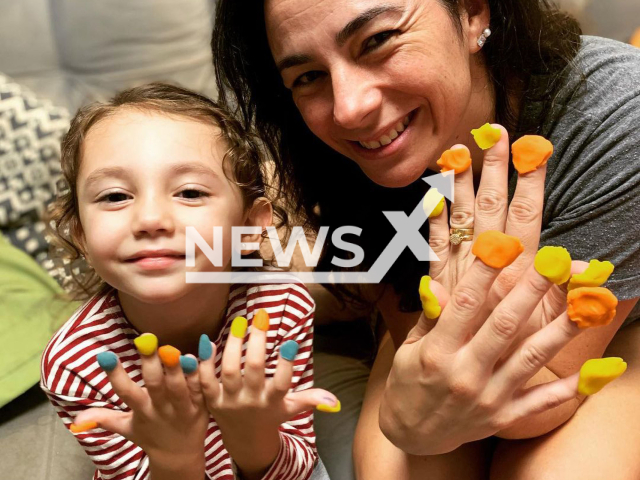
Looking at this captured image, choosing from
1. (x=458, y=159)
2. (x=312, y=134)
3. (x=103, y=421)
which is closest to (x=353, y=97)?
(x=458, y=159)

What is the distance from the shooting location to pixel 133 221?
0.84 meters

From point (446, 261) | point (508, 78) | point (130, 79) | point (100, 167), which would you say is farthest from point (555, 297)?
point (130, 79)

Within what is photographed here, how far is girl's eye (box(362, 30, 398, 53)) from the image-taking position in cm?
85

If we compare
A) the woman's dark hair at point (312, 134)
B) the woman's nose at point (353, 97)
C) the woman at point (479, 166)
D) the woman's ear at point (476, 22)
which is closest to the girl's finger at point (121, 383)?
the woman at point (479, 166)

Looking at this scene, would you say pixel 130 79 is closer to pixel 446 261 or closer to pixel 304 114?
pixel 304 114

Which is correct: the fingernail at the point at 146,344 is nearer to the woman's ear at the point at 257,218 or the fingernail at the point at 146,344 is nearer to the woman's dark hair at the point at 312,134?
the woman's ear at the point at 257,218

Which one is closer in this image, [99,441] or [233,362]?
[233,362]

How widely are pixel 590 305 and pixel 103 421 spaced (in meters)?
0.57

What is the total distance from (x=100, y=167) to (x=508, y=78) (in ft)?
2.17

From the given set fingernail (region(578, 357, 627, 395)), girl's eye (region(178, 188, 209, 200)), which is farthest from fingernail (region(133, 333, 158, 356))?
fingernail (region(578, 357, 627, 395))

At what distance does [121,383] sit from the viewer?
2.28 feet

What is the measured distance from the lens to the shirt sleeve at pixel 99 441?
91 centimetres

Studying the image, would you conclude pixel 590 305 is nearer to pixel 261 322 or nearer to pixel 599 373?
pixel 599 373

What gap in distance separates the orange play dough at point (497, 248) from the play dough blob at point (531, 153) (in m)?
0.08
